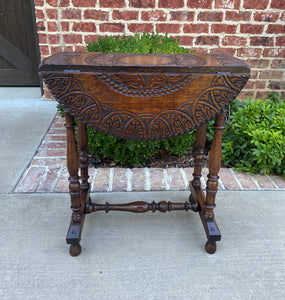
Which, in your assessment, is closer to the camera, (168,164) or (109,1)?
Answer: (168,164)

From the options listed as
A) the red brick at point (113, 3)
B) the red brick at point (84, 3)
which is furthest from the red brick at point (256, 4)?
the red brick at point (84, 3)

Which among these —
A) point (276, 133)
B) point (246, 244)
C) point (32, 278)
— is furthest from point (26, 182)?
point (276, 133)

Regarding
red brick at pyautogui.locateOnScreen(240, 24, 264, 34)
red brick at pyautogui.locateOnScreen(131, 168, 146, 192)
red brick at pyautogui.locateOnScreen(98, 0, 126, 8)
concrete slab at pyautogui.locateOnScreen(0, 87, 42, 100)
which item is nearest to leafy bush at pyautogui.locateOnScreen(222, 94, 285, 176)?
red brick at pyautogui.locateOnScreen(131, 168, 146, 192)

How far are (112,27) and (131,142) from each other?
5.99 ft

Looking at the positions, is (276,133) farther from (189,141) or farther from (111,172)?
(111,172)

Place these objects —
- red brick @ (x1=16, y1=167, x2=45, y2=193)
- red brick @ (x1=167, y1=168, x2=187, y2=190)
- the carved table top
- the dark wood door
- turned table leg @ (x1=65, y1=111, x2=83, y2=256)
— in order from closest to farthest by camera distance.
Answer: the carved table top, turned table leg @ (x1=65, y1=111, x2=83, y2=256), red brick @ (x1=16, y1=167, x2=45, y2=193), red brick @ (x1=167, y1=168, x2=187, y2=190), the dark wood door

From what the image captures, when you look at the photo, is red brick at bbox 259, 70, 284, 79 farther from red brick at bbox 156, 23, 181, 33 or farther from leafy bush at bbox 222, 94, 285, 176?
red brick at bbox 156, 23, 181, 33

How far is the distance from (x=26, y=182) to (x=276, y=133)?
210 cm

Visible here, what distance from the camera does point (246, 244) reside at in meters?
1.76

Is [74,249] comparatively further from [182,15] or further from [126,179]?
[182,15]

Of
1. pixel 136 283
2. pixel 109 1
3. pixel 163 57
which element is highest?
pixel 109 1

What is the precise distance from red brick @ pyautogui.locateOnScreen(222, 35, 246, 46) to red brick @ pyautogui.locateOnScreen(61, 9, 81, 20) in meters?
1.83

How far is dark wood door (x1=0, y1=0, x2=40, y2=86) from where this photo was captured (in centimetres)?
412

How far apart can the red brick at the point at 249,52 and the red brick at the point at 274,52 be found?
79 millimetres
